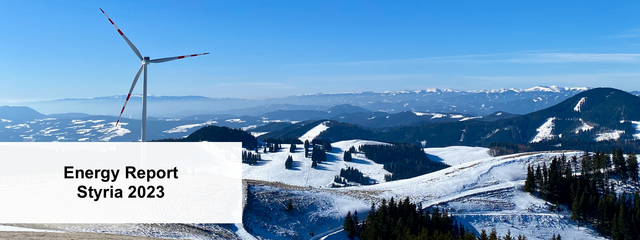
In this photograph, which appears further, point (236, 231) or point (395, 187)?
point (395, 187)

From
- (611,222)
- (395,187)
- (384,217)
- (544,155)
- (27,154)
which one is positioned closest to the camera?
(384,217)

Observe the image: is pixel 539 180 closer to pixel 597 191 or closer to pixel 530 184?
pixel 530 184


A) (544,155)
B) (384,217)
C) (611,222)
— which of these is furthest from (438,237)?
(544,155)

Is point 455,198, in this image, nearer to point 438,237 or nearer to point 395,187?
point 395,187

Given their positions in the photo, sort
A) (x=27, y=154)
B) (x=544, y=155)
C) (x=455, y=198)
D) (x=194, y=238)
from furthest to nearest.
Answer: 1. (x=27, y=154)
2. (x=544, y=155)
3. (x=455, y=198)
4. (x=194, y=238)

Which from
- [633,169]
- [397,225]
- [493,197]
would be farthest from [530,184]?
[397,225]

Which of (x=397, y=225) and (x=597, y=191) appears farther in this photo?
(x=597, y=191)

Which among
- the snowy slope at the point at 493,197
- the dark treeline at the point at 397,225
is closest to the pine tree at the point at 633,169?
the snowy slope at the point at 493,197
